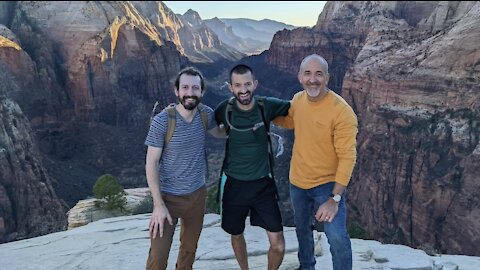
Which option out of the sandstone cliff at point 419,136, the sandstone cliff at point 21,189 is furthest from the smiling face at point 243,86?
the sandstone cliff at point 21,189

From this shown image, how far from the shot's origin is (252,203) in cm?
541

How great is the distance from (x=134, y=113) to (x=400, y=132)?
45.1 metres

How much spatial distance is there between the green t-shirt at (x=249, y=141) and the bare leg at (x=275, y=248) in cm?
86

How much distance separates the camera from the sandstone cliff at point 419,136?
27500 millimetres

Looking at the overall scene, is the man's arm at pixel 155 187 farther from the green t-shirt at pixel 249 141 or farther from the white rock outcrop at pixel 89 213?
the white rock outcrop at pixel 89 213

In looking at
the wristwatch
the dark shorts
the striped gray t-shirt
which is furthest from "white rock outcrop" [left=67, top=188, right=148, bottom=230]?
the wristwatch

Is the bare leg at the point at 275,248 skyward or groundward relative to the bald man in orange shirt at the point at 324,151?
groundward

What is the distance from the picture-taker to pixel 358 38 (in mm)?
74188

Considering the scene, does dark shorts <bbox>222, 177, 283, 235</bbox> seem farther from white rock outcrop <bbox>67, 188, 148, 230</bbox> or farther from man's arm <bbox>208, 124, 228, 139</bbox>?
white rock outcrop <bbox>67, 188, 148, 230</bbox>

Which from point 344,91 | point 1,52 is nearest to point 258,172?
point 344,91

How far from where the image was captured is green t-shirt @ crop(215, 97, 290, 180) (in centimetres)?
514

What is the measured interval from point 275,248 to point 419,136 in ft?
99.0

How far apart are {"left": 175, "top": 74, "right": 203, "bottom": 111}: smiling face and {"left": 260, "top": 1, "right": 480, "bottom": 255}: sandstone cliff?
24.8 meters

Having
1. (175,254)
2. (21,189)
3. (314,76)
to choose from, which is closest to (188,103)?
(314,76)
